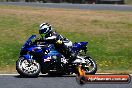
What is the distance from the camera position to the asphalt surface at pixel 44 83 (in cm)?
1116

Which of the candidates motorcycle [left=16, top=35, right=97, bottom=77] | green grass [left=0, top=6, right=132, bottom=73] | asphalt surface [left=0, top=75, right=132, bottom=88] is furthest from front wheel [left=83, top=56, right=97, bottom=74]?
green grass [left=0, top=6, right=132, bottom=73]

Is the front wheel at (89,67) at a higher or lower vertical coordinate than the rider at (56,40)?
lower

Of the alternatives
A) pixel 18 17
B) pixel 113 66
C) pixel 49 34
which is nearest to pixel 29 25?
pixel 18 17

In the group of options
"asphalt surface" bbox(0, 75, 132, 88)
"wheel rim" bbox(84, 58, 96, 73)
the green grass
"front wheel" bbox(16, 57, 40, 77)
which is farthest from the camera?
the green grass

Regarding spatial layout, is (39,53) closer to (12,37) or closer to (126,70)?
(126,70)

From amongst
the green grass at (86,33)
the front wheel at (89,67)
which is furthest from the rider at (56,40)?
the green grass at (86,33)

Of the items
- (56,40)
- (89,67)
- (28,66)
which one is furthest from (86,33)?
(28,66)

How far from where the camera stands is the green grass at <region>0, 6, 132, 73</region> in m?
16.2

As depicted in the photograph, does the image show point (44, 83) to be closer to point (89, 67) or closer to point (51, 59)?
point (51, 59)

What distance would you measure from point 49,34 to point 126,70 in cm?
314

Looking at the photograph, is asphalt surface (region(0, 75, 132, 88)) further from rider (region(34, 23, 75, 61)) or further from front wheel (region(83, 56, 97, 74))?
rider (region(34, 23, 75, 61))

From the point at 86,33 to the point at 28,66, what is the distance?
9.48 metres

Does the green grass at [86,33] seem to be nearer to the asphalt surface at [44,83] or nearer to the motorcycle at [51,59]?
the motorcycle at [51,59]

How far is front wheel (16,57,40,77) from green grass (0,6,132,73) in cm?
178
